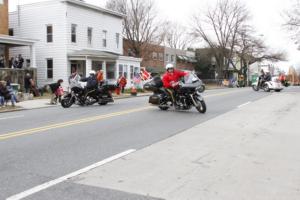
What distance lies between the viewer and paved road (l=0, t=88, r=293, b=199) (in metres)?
6.30

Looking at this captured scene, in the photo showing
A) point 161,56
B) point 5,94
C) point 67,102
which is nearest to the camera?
point 67,102

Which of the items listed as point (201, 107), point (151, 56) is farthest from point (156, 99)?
point (151, 56)

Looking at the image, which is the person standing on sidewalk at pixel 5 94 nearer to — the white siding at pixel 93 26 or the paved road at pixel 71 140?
the paved road at pixel 71 140

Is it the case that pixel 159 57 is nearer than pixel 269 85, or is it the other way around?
pixel 269 85

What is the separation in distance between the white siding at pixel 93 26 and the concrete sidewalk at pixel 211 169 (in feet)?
86.3

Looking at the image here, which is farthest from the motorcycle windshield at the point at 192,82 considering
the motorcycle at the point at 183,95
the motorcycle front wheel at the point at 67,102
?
the motorcycle front wheel at the point at 67,102

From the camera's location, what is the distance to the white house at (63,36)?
1353 inches

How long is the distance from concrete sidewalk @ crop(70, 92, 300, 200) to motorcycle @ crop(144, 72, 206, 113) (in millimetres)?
4688

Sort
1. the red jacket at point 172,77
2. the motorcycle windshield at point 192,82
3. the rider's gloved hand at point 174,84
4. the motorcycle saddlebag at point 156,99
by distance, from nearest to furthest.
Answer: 1. the motorcycle windshield at point 192,82
2. the rider's gloved hand at point 174,84
3. the red jacket at point 172,77
4. the motorcycle saddlebag at point 156,99

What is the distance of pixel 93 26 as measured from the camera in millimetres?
37812

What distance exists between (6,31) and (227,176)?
3057cm

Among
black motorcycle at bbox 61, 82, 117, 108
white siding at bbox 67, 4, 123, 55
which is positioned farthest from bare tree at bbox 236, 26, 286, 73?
black motorcycle at bbox 61, 82, 117, 108

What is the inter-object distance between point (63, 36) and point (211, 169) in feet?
96.0

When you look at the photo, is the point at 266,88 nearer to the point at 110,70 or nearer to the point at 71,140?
the point at 110,70
